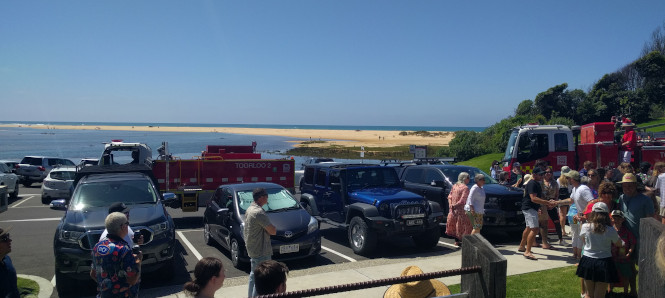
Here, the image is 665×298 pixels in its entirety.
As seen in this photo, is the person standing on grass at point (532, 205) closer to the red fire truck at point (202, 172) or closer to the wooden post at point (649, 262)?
the wooden post at point (649, 262)

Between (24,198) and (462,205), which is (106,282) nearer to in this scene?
(462,205)

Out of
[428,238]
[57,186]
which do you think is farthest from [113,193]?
[57,186]

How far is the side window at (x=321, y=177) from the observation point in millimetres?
11461

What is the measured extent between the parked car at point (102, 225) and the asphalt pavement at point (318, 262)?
50 cm

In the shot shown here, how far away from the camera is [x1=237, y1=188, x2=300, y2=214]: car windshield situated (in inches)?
367

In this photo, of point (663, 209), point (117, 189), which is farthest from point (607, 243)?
point (117, 189)

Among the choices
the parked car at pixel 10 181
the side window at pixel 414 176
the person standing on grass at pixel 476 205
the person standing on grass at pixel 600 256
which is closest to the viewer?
the person standing on grass at pixel 600 256

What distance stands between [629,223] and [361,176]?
5.79 metres

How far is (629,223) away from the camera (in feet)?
20.5

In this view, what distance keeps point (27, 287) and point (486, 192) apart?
9000mm

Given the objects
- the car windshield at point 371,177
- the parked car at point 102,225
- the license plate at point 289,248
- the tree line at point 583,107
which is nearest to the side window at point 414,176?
the car windshield at point 371,177

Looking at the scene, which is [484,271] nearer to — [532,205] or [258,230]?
[258,230]

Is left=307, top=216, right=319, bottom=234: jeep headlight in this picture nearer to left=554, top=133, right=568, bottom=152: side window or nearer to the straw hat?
the straw hat

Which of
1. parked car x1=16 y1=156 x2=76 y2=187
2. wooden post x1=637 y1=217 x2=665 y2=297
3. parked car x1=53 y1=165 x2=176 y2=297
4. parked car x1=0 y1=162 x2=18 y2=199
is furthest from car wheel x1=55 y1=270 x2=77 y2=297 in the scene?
parked car x1=16 y1=156 x2=76 y2=187
